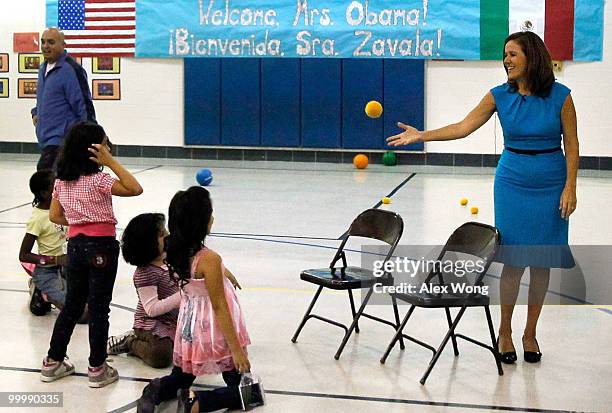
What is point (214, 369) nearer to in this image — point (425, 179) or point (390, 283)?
point (390, 283)

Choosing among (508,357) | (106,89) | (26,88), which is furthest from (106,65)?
(508,357)

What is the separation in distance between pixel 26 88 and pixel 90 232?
41.6 feet

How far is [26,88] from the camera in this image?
54.6 ft

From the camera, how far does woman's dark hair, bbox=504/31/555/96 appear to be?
5086mm

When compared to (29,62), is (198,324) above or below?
below

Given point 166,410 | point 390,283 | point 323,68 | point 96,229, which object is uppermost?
point 323,68

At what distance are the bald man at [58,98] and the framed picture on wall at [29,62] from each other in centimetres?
907

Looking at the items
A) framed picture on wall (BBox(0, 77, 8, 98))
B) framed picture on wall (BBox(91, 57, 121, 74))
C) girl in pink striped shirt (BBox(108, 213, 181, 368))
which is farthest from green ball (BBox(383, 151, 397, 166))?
girl in pink striped shirt (BBox(108, 213, 181, 368))

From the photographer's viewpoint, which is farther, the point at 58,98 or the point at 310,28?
the point at 310,28

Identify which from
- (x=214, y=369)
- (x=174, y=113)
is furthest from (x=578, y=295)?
(x=174, y=113)

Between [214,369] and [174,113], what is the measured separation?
1202cm

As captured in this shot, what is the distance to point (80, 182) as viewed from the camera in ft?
15.6

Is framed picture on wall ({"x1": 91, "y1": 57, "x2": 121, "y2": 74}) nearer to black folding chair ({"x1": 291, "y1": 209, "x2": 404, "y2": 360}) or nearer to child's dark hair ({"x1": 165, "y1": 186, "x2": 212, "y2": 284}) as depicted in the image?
black folding chair ({"x1": 291, "y1": 209, "x2": 404, "y2": 360})

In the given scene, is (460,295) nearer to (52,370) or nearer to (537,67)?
(537,67)
